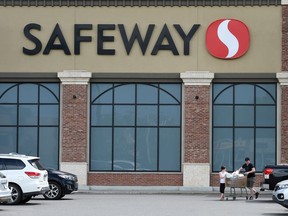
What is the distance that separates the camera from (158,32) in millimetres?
46969

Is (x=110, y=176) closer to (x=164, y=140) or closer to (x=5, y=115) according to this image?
(x=164, y=140)

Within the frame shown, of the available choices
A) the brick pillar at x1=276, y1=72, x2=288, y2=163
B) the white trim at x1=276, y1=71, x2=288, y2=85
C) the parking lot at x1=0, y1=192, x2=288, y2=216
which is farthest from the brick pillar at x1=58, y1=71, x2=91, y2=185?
the brick pillar at x1=276, y1=72, x2=288, y2=163

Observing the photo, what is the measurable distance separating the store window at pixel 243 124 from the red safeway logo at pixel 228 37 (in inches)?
61.9

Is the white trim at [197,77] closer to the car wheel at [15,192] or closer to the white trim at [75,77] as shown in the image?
the white trim at [75,77]

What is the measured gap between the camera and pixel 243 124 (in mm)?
46688

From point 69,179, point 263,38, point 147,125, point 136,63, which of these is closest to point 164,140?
point 147,125

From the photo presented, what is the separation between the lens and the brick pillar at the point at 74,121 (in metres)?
46.4

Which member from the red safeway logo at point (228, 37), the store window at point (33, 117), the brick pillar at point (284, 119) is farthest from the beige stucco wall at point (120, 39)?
the brick pillar at point (284, 119)

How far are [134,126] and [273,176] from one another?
40.1 ft

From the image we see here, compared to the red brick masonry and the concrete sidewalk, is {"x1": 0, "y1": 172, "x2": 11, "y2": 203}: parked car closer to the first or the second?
the concrete sidewalk

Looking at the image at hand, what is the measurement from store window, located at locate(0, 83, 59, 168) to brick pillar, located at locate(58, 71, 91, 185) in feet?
2.19

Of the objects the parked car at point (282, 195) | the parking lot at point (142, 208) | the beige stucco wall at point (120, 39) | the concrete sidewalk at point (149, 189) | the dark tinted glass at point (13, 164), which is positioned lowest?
the concrete sidewalk at point (149, 189)

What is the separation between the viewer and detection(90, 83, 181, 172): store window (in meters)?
46.9

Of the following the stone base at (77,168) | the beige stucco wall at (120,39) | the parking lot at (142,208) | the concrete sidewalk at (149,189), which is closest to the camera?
the parking lot at (142,208)
